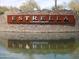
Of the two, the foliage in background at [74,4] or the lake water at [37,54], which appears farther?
the foliage in background at [74,4]

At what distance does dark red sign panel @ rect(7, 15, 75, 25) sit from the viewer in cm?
3397

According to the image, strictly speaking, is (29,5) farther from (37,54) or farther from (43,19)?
(37,54)

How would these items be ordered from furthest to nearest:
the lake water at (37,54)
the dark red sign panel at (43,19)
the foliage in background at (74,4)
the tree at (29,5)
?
the tree at (29,5), the foliage in background at (74,4), the dark red sign panel at (43,19), the lake water at (37,54)

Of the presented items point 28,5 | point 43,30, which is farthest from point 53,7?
point 43,30

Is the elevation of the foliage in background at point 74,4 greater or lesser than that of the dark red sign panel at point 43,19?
greater

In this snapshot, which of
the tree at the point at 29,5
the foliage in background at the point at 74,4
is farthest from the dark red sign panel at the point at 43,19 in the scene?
the tree at the point at 29,5

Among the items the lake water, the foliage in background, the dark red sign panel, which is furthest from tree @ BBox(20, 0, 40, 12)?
the lake water

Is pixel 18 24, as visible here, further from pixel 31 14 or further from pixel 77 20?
pixel 77 20

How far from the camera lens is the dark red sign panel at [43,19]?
34.0 m

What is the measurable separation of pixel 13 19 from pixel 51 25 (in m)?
4.25

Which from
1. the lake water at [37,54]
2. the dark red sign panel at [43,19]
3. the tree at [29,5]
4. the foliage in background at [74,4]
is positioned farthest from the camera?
the tree at [29,5]

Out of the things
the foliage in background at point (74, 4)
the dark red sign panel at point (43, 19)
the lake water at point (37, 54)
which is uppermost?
the foliage in background at point (74, 4)

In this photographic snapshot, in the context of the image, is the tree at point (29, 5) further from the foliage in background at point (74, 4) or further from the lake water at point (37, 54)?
the lake water at point (37, 54)

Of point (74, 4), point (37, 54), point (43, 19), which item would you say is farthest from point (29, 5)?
point (37, 54)
